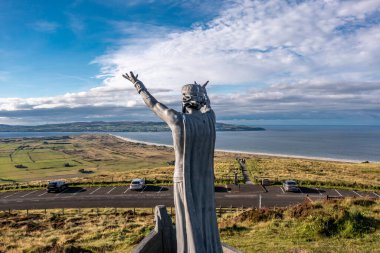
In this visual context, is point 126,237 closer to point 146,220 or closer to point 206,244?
point 146,220

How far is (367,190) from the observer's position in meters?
32.6

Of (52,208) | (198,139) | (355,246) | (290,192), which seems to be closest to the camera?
(198,139)

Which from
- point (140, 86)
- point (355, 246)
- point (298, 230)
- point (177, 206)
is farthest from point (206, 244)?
point (298, 230)

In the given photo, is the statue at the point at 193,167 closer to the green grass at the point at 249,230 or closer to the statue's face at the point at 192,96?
the statue's face at the point at 192,96

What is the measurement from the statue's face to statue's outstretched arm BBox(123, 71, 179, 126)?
39 cm

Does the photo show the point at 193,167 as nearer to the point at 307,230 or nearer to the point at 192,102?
the point at 192,102

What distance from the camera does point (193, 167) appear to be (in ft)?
21.5

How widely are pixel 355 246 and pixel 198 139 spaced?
9.86 meters

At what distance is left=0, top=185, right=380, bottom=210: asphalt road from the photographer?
2795 centimetres

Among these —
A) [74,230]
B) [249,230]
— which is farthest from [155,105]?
[74,230]

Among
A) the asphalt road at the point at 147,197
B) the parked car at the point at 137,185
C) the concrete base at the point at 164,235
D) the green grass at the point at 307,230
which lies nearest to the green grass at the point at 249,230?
the green grass at the point at 307,230

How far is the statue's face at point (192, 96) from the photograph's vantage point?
6.58 m

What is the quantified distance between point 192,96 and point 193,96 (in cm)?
2

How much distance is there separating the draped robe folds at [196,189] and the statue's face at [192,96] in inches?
9.3
